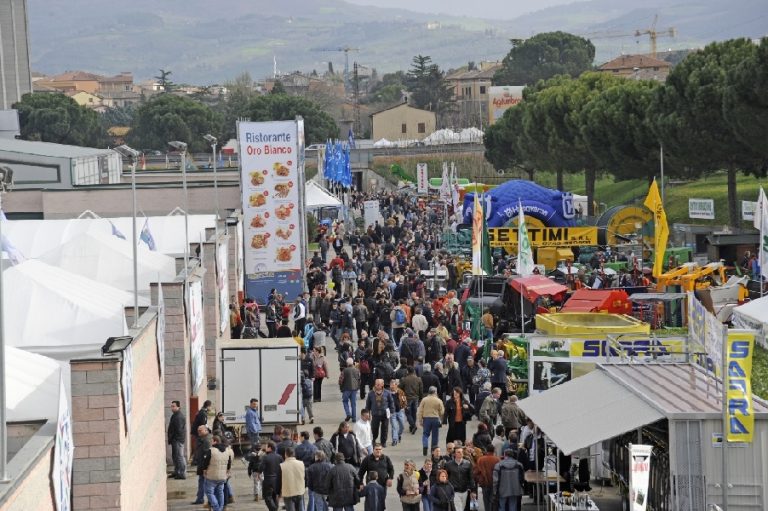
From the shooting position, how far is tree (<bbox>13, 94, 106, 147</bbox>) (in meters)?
121

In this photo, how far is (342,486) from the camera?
58.1 feet

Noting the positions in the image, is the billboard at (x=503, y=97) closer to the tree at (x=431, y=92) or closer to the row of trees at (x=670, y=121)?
the tree at (x=431, y=92)

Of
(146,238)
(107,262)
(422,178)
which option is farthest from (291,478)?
(422,178)

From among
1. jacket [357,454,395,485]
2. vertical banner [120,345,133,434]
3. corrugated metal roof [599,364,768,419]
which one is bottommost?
jacket [357,454,395,485]

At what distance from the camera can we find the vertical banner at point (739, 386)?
13.8 m

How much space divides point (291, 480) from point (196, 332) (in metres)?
6.98

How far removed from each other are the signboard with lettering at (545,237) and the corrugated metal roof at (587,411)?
2520cm

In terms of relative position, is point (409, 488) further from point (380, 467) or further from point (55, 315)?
point (55, 315)

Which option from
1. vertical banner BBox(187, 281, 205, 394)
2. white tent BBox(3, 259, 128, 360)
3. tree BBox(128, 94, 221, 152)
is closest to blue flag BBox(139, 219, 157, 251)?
vertical banner BBox(187, 281, 205, 394)

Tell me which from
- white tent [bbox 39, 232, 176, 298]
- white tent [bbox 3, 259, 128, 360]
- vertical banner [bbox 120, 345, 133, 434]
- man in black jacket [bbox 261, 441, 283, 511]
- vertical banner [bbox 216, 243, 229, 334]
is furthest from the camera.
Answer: vertical banner [bbox 216, 243, 229, 334]

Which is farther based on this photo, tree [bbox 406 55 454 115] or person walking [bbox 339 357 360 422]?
tree [bbox 406 55 454 115]

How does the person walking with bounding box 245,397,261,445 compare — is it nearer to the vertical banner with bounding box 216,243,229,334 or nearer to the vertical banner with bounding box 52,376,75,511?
the vertical banner with bounding box 216,243,229,334

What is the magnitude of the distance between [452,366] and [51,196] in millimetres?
26941

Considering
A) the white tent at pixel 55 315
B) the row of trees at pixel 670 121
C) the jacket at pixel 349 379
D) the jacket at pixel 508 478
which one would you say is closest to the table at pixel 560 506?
the jacket at pixel 508 478
